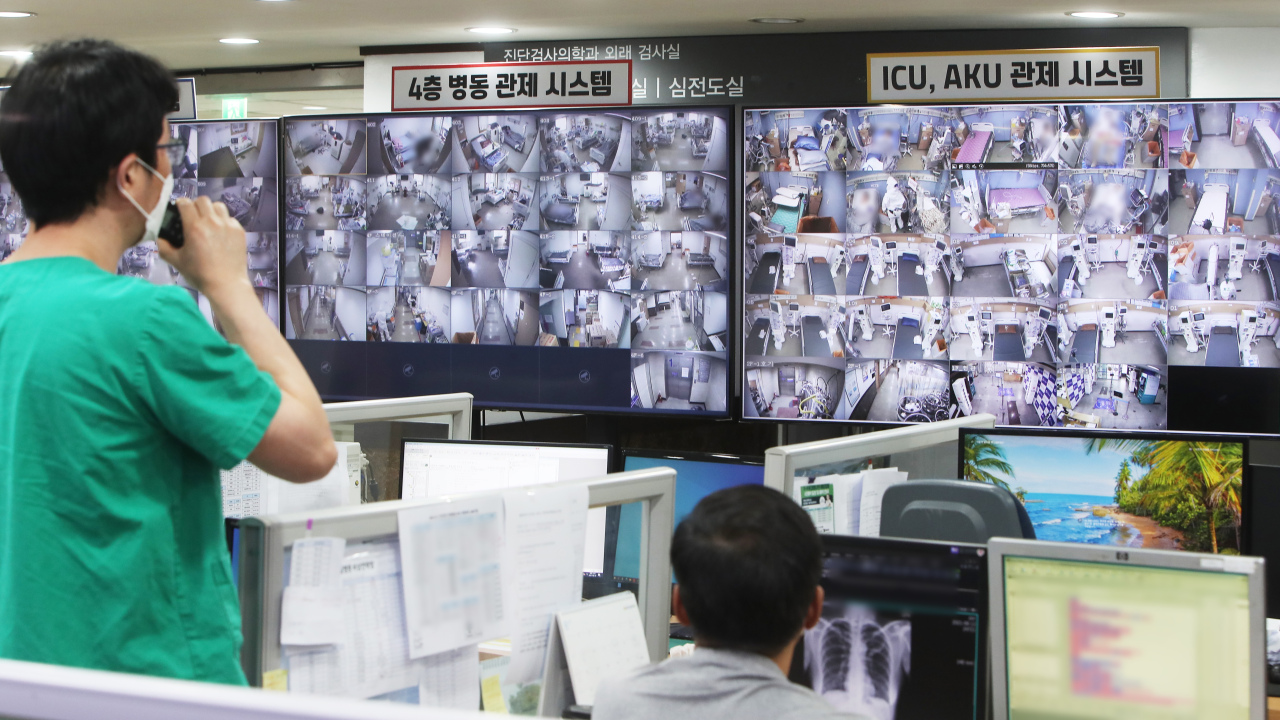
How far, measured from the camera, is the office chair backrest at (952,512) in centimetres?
219

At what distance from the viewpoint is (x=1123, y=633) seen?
64.6 inches

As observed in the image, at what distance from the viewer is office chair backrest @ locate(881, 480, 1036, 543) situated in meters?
2.19

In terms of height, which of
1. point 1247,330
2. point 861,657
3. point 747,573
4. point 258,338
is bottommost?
point 861,657

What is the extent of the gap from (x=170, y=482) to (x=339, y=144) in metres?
4.72

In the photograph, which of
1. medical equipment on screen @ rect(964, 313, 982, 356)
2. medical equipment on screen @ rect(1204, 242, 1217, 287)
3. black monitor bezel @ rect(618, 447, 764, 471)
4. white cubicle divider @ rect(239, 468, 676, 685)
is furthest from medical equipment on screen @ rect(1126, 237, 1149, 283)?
white cubicle divider @ rect(239, 468, 676, 685)

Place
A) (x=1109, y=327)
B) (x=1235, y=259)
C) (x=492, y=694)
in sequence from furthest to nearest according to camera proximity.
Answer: (x=1109, y=327)
(x=1235, y=259)
(x=492, y=694)

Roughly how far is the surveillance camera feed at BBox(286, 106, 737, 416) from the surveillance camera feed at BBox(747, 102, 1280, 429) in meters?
0.17

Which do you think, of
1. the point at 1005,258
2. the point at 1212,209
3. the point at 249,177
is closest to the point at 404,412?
the point at 1005,258

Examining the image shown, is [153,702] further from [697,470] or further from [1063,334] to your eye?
[1063,334]

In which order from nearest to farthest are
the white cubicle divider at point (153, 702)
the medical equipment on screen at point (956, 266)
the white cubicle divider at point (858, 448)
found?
1. the white cubicle divider at point (153, 702)
2. the white cubicle divider at point (858, 448)
3. the medical equipment on screen at point (956, 266)

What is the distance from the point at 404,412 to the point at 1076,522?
1.51 meters

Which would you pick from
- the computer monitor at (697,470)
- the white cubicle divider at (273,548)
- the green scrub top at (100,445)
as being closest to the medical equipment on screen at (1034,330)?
the computer monitor at (697,470)

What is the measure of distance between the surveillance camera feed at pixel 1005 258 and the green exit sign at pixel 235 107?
3880 mm

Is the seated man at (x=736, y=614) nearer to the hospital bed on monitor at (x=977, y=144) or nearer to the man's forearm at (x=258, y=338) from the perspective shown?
the man's forearm at (x=258, y=338)
